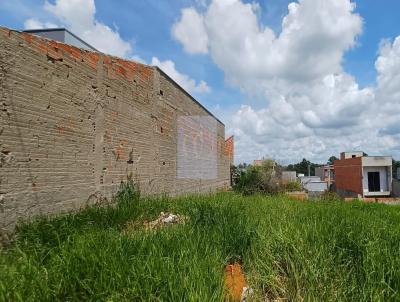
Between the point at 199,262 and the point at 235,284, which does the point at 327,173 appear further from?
the point at 199,262

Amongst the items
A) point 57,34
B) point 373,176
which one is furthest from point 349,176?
point 57,34

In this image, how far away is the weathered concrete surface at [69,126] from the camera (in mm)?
4766

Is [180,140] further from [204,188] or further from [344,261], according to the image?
[344,261]

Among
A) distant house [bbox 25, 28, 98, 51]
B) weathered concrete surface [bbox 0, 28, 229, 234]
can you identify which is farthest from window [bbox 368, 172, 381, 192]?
distant house [bbox 25, 28, 98, 51]

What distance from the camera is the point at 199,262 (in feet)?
11.1

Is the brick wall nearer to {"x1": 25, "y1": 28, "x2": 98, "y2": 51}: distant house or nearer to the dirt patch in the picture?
{"x1": 25, "y1": 28, "x2": 98, "y2": 51}: distant house

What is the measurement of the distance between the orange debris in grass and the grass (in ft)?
0.31

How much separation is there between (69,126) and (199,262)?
368cm

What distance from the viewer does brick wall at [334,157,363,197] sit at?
4238 centimetres

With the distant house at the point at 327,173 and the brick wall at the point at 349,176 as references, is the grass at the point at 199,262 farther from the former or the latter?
the distant house at the point at 327,173

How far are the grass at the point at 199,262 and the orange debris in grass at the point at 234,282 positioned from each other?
0.31 feet

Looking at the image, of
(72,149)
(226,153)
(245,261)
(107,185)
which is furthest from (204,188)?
(245,261)

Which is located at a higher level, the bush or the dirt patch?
the bush

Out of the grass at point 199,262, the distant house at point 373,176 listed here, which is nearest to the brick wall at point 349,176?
the distant house at point 373,176
